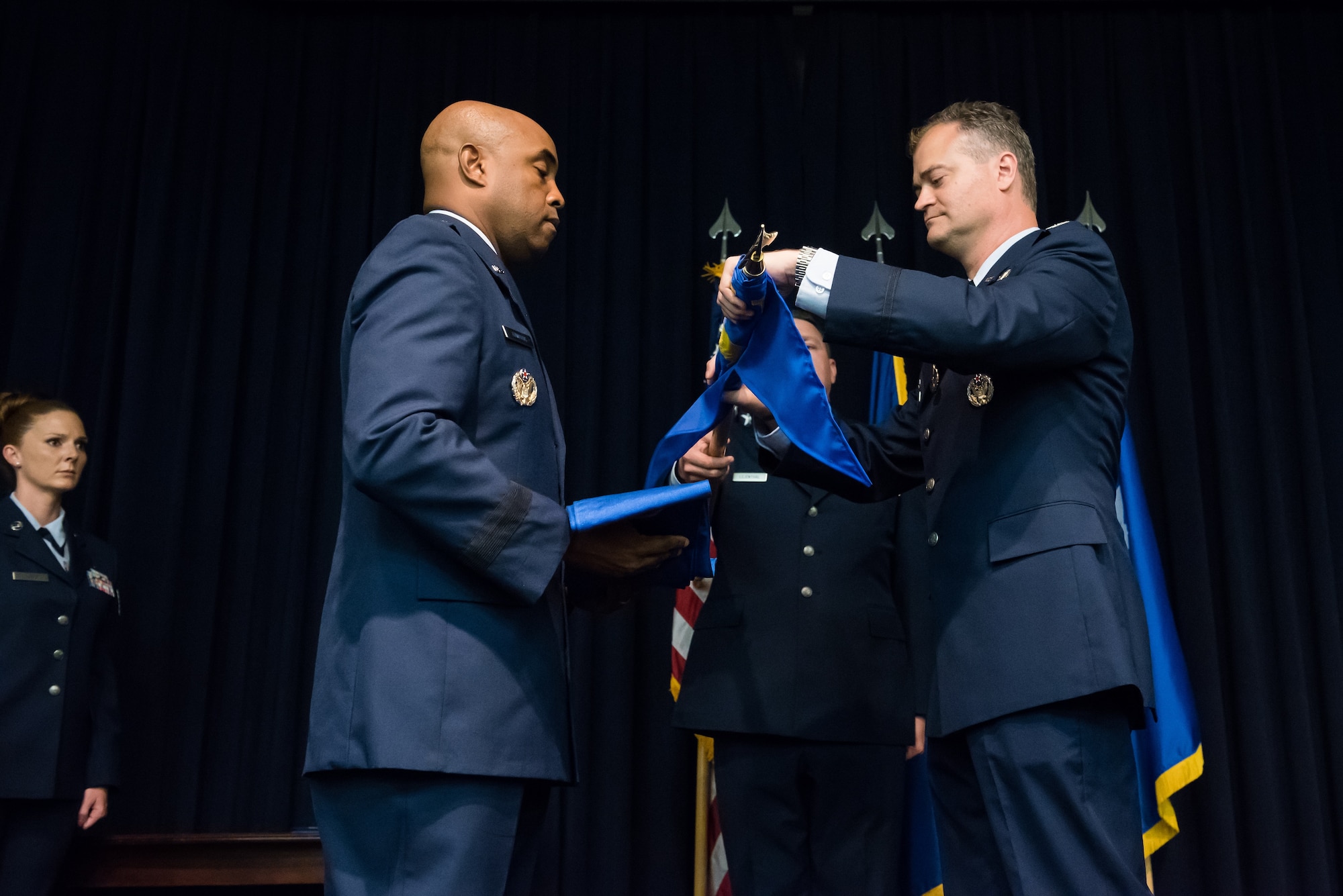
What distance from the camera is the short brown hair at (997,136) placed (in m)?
2.13

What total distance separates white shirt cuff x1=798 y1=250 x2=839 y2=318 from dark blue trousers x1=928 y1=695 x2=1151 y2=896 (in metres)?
0.70

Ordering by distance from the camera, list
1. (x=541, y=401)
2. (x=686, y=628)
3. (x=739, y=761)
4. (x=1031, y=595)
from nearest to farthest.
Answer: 1. (x=1031, y=595)
2. (x=541, y=401)
3. (x=739, y=761)
4. (x=686, y=628)

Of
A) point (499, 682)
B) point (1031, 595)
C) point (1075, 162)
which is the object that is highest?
point (1075, 162)

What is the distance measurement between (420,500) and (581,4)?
335 cm

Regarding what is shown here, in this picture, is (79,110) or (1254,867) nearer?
(1254,867)

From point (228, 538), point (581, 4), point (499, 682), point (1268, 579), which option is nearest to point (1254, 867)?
point (1268, 579)

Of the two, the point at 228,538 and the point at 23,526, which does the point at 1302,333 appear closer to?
the point at 228,538

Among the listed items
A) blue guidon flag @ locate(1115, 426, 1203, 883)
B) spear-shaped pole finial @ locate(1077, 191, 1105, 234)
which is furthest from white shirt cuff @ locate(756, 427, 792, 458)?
spear-shaped pole finial @ locate(1077, 191, 1105, 234)

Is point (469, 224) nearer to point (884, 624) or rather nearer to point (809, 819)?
point (884, 624)

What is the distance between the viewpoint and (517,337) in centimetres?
184

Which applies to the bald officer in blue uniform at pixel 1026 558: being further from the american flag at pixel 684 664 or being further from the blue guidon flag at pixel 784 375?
the american flag at pixel 684 664

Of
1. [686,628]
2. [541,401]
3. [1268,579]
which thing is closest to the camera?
[541,401]

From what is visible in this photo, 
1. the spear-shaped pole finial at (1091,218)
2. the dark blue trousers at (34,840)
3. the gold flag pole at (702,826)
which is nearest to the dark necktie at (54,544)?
the dark blue trousers at (34,840)

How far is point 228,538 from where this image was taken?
392cm
